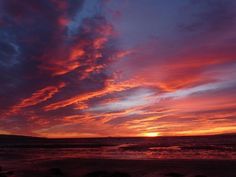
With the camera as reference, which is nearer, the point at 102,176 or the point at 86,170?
the point at 102,176

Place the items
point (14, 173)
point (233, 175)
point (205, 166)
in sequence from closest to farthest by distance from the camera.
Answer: point (233, 175), point (14, 173), point (205, 166)

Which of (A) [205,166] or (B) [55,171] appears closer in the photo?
(B) [55,171]

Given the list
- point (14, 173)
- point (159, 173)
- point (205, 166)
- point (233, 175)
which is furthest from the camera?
point (205, 166)

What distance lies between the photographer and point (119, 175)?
79.4ft

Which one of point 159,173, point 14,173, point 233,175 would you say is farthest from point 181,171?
point 14,173

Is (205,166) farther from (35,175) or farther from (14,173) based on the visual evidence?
(14,173)

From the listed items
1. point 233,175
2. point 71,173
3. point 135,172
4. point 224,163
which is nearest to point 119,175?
point 135,172

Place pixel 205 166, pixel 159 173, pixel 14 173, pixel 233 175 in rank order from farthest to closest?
pixel 205 166 < pixel 14 173 < pixel 159 173 < pixel 233 175

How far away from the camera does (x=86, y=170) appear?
29188 millimetres

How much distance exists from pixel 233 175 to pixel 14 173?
17920mm

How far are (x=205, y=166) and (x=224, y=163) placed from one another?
103 inches

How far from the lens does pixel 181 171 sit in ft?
87.0

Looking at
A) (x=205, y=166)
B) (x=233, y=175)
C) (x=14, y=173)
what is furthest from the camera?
(x=205, y=166)

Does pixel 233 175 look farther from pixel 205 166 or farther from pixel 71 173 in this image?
pixel 71 173
